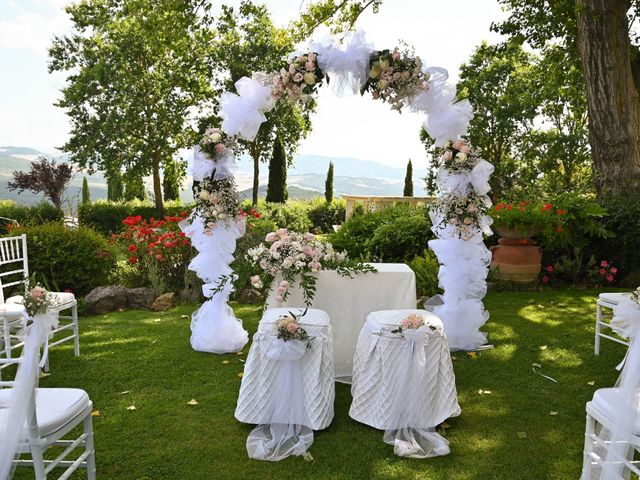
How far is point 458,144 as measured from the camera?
537cm

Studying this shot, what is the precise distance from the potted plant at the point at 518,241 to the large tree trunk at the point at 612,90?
7.53 ft

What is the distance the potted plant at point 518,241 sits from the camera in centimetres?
774

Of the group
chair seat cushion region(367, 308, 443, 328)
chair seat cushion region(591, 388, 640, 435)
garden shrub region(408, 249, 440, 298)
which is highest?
chair seat cushion region(367, 308, 443, 328)

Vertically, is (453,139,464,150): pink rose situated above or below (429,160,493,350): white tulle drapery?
above

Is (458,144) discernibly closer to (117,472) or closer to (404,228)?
(404,228)

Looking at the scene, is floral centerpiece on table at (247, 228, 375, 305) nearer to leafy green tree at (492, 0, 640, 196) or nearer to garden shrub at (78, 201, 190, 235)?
leafy green tree at (492, 0, 640, 196)

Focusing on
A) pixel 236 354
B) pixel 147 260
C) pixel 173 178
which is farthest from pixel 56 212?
pixel 236 354

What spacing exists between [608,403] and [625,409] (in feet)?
0.81

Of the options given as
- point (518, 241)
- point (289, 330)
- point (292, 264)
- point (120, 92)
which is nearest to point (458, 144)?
point (292, 264)

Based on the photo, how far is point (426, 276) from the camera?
736 cm

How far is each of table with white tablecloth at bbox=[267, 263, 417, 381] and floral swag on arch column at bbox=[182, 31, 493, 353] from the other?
40.8 inches

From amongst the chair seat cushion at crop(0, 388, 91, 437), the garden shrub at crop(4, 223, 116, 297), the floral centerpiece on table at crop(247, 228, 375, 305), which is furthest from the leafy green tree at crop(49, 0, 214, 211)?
the chair seat cushion at crop(0, 388, 91, 437)

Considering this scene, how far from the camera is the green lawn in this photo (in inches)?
129

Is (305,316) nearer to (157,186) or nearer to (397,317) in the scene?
(397,317)
